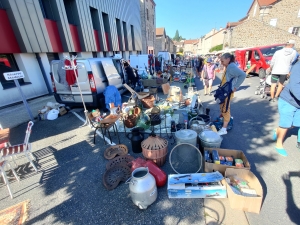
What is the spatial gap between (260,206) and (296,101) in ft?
6.57

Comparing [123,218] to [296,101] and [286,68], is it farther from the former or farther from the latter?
[286,68]

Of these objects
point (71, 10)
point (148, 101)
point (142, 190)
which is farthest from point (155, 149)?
point (71, 10)

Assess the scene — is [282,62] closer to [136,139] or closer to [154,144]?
[154,144]

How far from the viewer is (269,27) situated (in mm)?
23141

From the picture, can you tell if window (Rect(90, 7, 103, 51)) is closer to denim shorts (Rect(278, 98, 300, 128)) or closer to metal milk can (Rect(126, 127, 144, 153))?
metal milk can (Rect(126, 127, 144, 153))

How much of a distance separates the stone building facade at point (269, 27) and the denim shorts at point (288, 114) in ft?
98.1

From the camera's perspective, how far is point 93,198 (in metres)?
2.30

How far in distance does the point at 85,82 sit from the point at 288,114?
226 inches

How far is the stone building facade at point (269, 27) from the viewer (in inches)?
920

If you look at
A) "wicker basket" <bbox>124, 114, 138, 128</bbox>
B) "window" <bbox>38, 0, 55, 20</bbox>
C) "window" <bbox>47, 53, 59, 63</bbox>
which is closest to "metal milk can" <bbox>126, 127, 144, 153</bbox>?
"wicker basket" <bbox>124, 114, 138, 128</bbox>

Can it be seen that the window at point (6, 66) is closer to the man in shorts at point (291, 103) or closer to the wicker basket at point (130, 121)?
the wicker basket at point (130, 121)

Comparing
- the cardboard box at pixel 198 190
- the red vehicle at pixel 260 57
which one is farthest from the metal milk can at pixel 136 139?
the red vehicle at pixel 260 57

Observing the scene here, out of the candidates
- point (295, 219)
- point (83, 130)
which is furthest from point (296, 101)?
point (83, 130)

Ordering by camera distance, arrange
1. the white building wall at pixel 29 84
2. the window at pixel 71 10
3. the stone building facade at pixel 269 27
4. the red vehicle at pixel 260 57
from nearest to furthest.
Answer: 1. the white building wall at pixel 29 84
2. the window at pixel 71 10
3. the red vehicle at pixel 260 57
4. the stone building facade at pixel 269 27
